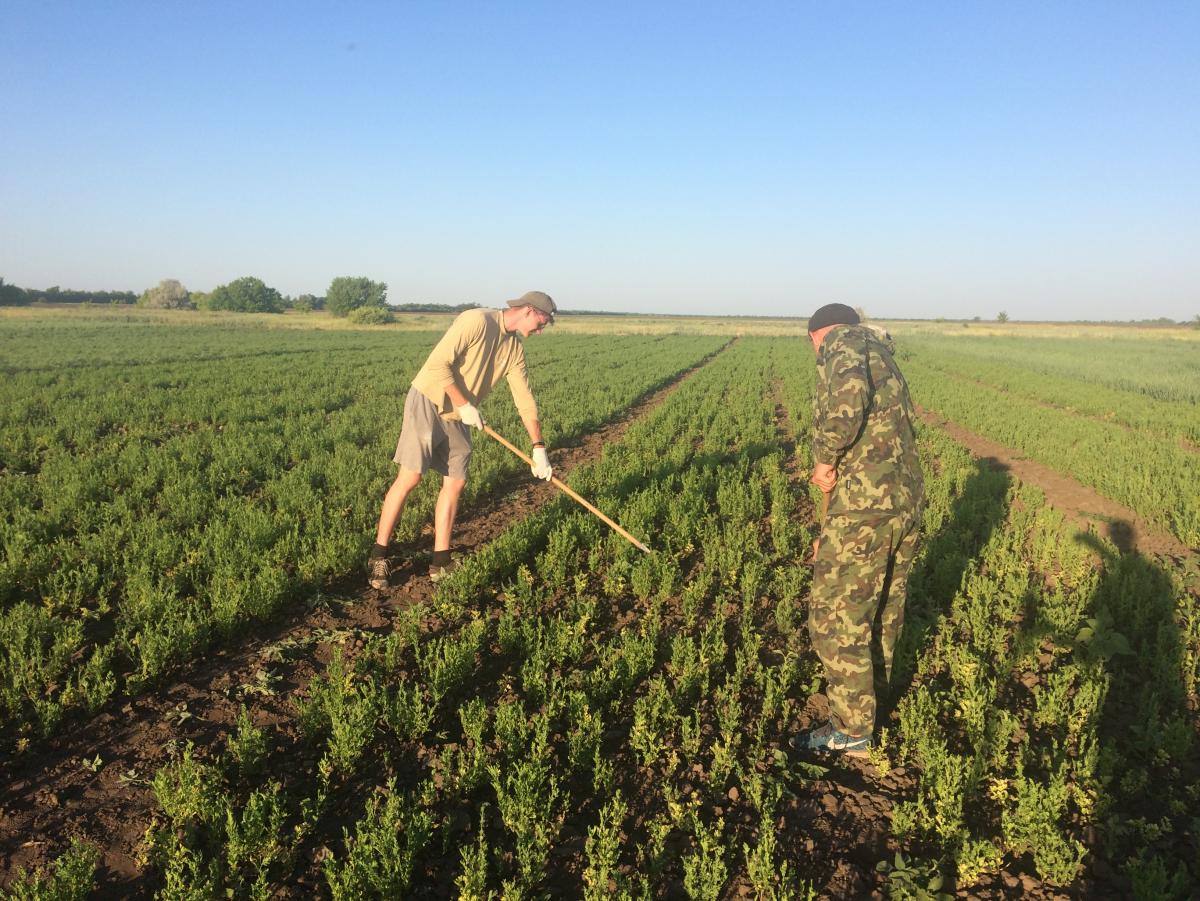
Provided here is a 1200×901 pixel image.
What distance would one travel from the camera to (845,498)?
3.27 metres

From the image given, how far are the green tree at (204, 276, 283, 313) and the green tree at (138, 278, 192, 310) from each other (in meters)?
3.12

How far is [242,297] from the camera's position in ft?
321

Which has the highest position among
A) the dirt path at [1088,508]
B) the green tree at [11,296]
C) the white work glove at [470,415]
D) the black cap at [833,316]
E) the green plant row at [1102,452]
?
the green tree at [11,296]

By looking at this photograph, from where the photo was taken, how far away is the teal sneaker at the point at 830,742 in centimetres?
332

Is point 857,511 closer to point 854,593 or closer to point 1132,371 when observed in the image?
point 854,593

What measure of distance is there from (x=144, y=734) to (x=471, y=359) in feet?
10.1

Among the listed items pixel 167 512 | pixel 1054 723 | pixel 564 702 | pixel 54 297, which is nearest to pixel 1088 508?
pixel 1054 723

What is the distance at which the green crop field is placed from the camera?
2.55 metres

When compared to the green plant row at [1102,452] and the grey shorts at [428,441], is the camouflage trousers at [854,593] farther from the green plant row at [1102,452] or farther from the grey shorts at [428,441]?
the green plant row at [1102,452]

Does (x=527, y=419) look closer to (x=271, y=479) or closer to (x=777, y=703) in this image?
(x=777, y=703)

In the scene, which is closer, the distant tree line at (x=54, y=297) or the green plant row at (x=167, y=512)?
the green plant row at (x=167, y=512)

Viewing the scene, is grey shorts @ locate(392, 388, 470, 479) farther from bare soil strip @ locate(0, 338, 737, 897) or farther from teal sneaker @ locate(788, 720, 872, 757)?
teal sneaker @ locate(788, 720, 872, 757)

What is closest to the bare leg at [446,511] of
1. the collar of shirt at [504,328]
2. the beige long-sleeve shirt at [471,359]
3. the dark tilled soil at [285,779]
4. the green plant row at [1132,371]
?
the beige long-sleeve shirt at [471,359]

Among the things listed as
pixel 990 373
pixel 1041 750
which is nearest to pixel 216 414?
pixel 1041 750
